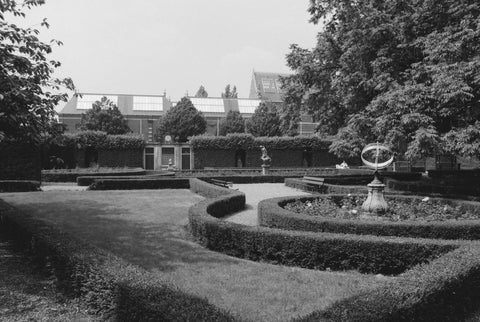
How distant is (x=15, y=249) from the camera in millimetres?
7355

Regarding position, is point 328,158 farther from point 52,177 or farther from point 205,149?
point 52,177

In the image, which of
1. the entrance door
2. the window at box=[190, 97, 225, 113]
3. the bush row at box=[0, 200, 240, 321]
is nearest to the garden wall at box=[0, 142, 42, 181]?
the bush row at box=[0, 200, 240, 321]

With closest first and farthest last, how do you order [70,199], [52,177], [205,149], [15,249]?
[15,249] → [70,199] → [52,177] → [205,149]

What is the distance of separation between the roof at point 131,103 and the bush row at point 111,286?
205 feet

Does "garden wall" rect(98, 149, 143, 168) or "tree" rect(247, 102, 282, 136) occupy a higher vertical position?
"tree" rect(247, 102, 282, 136)

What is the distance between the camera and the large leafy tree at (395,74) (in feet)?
39.6

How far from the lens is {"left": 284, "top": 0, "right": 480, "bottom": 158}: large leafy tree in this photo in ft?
39.6

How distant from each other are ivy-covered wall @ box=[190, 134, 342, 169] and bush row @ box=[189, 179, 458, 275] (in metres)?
28.3

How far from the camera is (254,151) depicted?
36656 mm

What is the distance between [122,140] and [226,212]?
2345 cm

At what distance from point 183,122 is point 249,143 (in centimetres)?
1712

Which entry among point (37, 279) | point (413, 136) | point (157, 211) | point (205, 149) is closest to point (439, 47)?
point (413, 136)

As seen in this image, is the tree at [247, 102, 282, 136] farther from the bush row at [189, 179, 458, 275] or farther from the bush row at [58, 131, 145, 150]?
the bush row at [189, 179, 458, 275]

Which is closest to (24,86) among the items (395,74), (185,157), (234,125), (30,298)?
(30,298)
